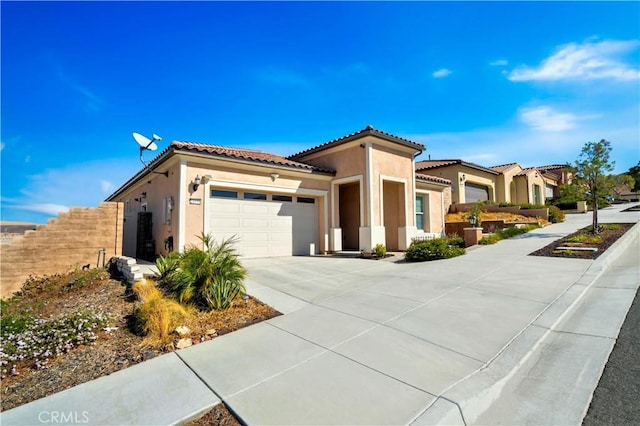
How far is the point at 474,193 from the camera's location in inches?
917

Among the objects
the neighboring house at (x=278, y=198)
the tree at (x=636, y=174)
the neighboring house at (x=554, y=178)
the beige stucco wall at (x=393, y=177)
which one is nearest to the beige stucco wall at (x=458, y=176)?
the neighboring house at (x=278, y=198)

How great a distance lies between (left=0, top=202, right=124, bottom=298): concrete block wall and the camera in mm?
8789

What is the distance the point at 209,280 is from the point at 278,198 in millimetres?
7081

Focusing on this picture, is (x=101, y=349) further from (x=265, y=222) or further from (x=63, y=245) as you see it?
(x=265, y=222)

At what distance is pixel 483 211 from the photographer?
67.4 feet

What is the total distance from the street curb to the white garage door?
905 centimetres

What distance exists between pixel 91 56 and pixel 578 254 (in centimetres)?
1533

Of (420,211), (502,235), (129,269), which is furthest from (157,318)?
(420,211)

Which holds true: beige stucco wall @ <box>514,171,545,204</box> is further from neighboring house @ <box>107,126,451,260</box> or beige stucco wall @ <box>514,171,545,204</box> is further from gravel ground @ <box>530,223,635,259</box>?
neighboring house @ <box>107,126,451,260</box>

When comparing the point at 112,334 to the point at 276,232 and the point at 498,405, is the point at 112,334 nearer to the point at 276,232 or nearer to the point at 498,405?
the point at 498,405

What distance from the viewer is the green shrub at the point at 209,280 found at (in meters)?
5.61

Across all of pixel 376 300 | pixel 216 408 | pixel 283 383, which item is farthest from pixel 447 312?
pixel 216 408

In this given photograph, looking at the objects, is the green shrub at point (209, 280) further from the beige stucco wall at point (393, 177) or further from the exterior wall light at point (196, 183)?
the beige stucco wall at point (393, 177)

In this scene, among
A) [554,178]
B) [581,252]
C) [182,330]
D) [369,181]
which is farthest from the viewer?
[554,178]
